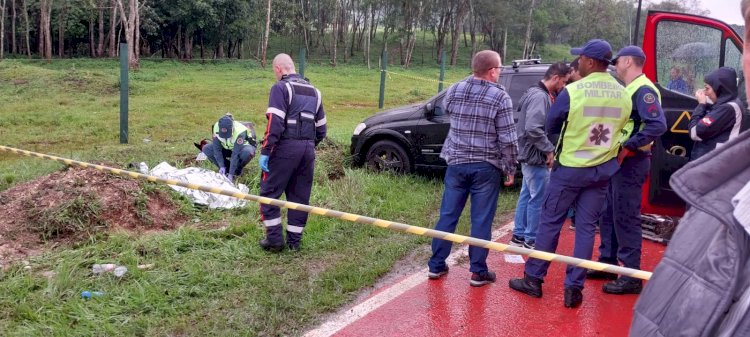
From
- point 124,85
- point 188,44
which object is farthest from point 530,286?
point 188,44

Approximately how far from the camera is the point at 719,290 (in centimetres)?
121

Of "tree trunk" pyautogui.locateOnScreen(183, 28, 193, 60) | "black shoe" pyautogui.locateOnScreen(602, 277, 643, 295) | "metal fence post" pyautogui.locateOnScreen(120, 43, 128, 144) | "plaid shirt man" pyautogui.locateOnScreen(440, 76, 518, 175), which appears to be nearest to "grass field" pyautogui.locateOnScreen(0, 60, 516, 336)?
"metal fence post" pyautogui.locateOnScreen(120, 43, 128, 144)

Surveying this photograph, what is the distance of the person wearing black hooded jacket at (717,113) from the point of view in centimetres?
489

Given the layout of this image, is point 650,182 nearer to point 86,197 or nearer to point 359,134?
point 359,134

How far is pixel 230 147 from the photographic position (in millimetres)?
7555

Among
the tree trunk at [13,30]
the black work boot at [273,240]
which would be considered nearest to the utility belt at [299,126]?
the black work boot at [273,240]

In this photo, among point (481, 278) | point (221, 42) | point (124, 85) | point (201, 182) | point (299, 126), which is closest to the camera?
point (481, 278)

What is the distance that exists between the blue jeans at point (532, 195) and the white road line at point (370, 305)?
0.73 m

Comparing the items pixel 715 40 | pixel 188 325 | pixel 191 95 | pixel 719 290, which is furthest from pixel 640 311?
pixel 191 95

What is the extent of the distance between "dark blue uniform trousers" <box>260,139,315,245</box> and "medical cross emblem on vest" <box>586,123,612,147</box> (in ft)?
7.70

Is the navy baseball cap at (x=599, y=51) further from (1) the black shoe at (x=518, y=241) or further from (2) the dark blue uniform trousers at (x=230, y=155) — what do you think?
(2) the dark blue uniform trousers at (x=230, y=155)

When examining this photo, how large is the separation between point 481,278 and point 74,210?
3.59m

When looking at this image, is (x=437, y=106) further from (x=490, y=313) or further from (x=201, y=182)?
(x=490, y=313)

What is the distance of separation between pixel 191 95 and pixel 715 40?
55.5 ft
